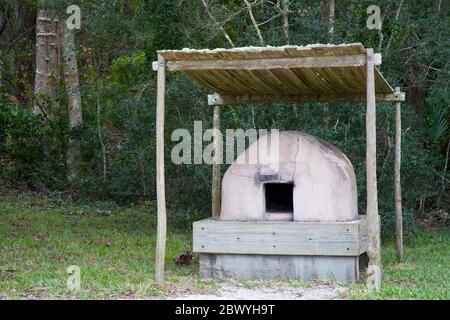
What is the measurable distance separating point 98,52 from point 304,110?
9521mm

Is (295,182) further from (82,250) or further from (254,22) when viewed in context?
(254,22)

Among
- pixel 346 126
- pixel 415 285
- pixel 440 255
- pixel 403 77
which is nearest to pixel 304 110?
pixel 346 126

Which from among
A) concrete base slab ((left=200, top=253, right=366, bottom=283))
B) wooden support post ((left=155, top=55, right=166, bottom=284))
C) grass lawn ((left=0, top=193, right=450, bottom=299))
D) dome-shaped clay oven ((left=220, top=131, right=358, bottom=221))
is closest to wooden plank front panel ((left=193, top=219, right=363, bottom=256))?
concrete base slab ((left=200, top=253, right=366, bottom=283))

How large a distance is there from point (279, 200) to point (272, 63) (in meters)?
2.41

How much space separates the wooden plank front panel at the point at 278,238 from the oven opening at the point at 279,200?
0.41m

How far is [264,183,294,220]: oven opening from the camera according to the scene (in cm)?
985

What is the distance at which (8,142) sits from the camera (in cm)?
1905

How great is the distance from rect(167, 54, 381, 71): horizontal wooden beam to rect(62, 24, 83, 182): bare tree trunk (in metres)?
9.48

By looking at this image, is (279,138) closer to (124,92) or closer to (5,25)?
(124,92)

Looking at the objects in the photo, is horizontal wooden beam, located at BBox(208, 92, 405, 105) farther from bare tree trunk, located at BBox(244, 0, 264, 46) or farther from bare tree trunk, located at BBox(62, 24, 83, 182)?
bare tree trunk, located at BBox(62, 24, 83, 182)

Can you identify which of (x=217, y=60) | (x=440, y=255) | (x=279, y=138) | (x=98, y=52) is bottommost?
(x=440, y=255)

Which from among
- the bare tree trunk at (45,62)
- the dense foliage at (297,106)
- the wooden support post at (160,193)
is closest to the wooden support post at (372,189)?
the wooden support post at (160,193)

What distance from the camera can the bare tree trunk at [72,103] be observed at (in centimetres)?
1798

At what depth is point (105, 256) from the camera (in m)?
11.2
